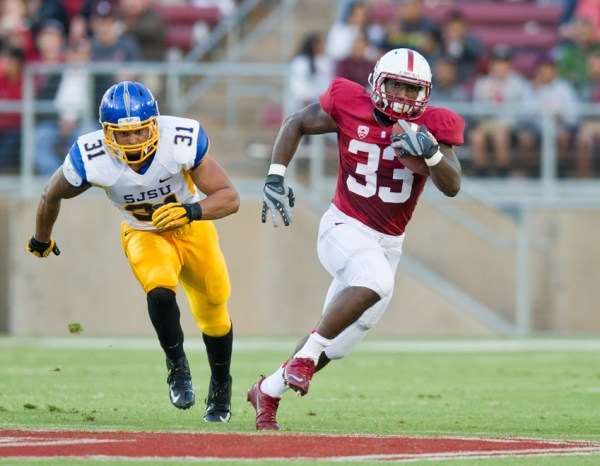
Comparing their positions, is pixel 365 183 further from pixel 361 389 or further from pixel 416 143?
pixel 361 389

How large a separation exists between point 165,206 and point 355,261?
3.27 ft

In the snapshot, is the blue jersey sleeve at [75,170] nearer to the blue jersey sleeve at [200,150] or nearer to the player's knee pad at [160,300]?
the blue jersey sleeve at [200,150]

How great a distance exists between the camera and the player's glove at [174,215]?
6.82m

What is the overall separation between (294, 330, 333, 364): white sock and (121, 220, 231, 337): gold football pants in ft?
2.37

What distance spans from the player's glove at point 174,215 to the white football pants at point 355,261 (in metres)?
0.73

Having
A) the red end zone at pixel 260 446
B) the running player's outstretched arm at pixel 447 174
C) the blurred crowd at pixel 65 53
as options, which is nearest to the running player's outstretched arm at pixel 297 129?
the running player's outstretched arm at pixel 447 174

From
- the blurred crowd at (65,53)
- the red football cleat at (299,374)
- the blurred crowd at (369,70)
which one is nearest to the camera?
the red football cleat at (299,374)

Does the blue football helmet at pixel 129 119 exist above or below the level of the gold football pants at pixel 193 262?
above

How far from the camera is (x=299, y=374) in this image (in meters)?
6.62

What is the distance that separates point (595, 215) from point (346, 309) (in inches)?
353

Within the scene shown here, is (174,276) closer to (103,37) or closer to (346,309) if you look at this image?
(346,309)

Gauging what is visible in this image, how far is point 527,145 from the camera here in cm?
1466

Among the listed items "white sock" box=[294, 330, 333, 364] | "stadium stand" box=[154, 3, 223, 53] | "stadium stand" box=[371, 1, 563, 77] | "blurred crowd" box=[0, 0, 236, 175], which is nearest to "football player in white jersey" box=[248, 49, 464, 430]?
"white sock" box=[294, 330, 333, 364]

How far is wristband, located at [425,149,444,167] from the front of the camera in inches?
265
